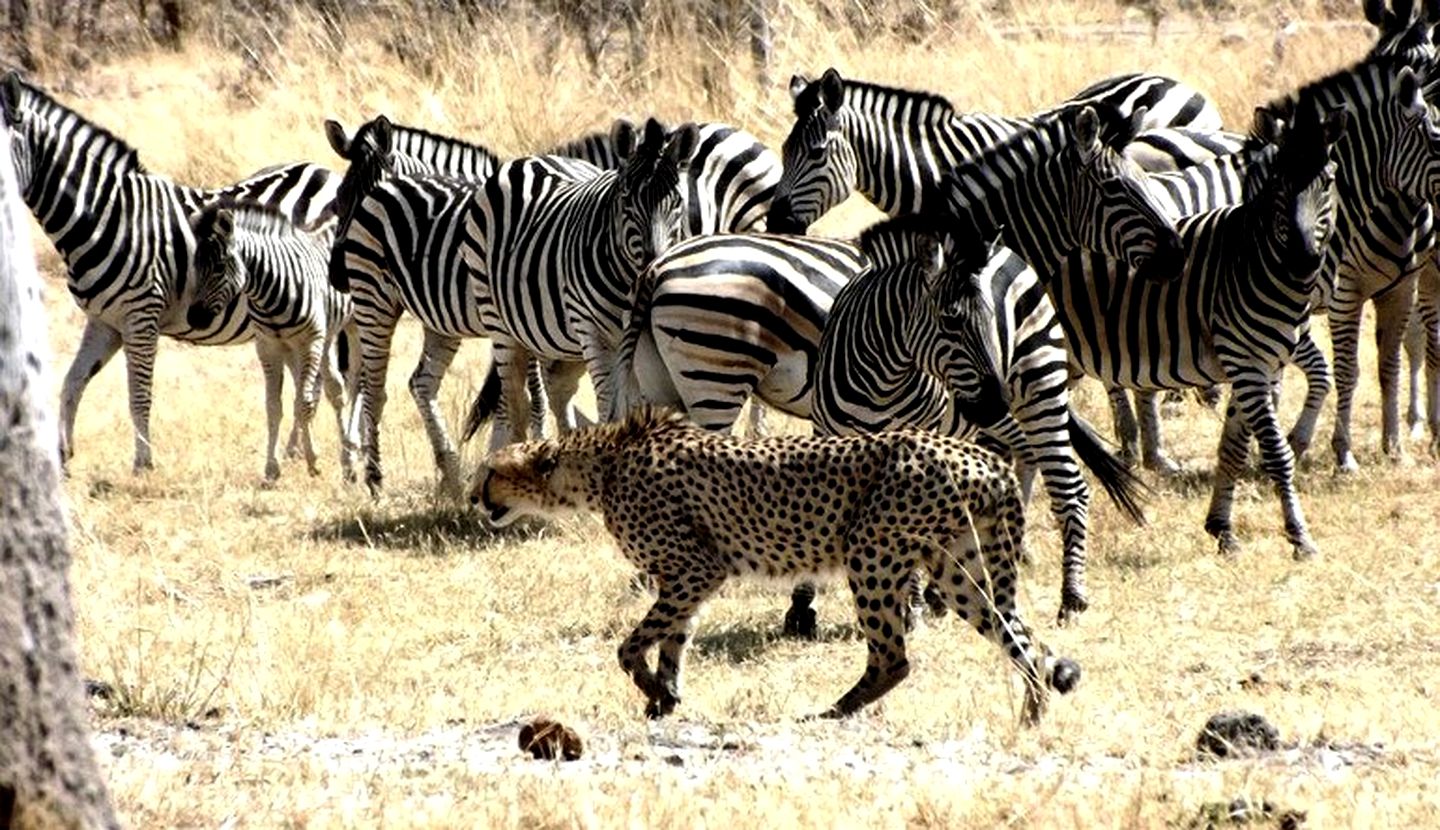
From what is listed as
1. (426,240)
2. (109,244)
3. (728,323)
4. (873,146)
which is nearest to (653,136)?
(873,146)

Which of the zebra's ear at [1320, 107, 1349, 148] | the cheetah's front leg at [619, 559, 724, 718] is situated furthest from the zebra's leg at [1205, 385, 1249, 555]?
the cheetah's front leg at [619, 559, 724, 718]

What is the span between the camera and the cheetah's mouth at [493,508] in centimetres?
900

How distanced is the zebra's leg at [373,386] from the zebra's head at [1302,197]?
548 cm

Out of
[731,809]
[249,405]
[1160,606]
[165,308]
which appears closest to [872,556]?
[731,809]

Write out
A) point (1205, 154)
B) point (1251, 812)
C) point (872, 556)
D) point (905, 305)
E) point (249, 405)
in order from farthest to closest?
point (249, 405), point (1205, 154), point (905, 305), point (872, 556), point (1251, 812)

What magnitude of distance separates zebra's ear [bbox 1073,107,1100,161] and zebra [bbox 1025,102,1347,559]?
55cm

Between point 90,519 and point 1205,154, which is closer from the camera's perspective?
point 90,519

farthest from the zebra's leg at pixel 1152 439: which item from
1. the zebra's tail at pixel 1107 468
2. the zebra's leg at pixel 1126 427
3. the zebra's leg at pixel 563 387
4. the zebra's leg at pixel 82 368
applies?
the zebra's leg at pixel 82 368

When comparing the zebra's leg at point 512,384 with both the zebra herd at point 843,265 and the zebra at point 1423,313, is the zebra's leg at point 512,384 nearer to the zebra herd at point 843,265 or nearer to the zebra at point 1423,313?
the zebra herd at point 843,265

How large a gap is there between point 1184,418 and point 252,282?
601cm

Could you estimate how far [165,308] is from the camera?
1523 centimetres

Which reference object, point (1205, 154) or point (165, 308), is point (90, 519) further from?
point (1205, 154)

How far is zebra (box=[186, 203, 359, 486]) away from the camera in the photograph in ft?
48.9

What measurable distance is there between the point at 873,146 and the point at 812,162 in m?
0.58
